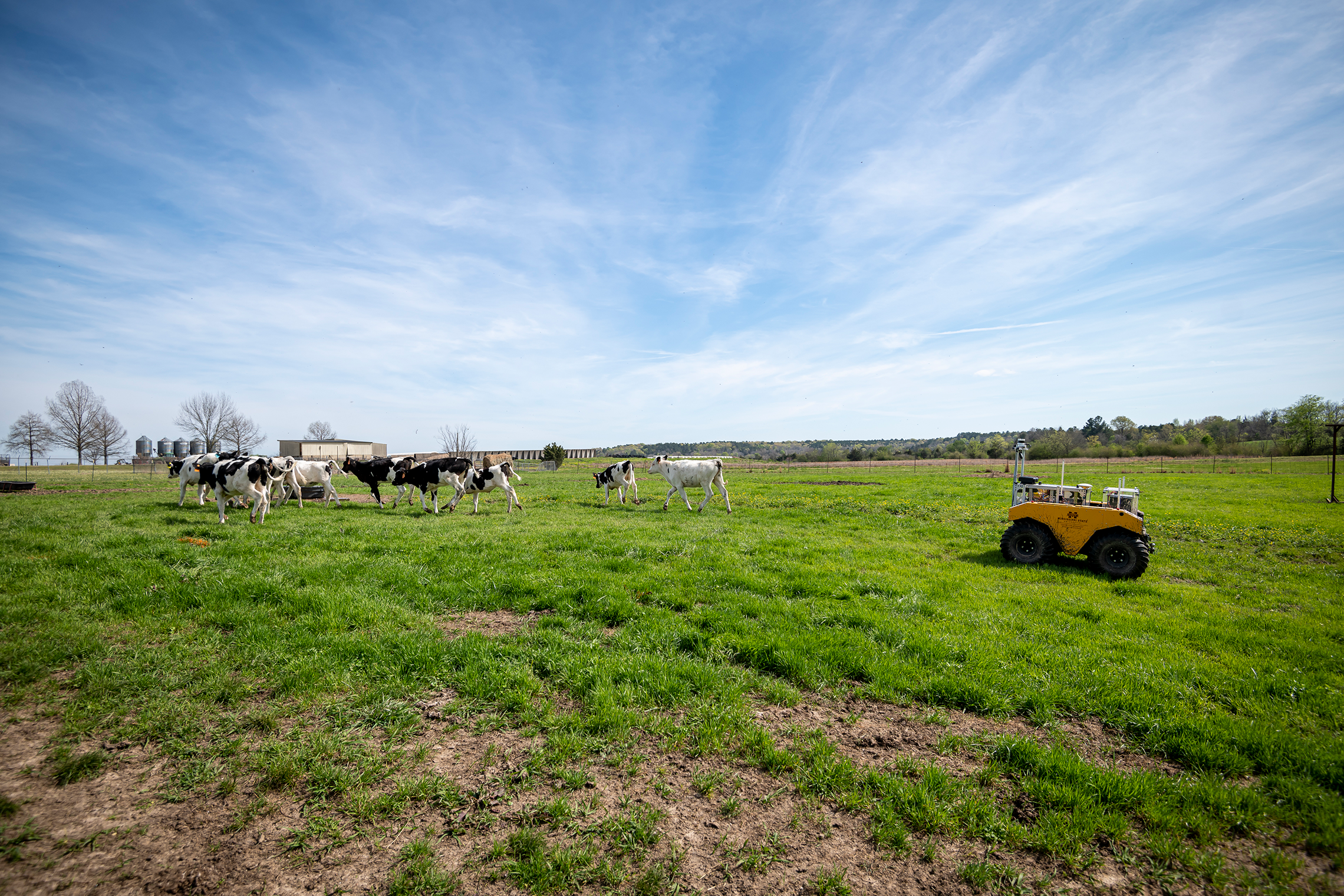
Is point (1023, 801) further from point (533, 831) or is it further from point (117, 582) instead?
point (117, 582)

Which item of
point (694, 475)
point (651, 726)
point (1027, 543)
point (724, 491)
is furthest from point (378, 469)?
point (1027, 543)

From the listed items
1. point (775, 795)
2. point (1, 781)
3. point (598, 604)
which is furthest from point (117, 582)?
point (775, 795)

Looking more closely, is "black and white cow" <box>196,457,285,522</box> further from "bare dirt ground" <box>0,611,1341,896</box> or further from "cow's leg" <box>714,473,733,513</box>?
"cow's leg" <box>714,473,733,513</box>

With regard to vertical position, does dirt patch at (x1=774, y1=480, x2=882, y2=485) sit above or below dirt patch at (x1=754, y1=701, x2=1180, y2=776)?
above

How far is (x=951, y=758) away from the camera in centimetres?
437

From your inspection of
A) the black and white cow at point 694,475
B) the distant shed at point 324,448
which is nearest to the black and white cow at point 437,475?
the black and white cow at point 694,475

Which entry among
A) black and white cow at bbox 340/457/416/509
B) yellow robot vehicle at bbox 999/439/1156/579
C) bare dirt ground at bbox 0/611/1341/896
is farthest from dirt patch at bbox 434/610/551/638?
black and white cow at bbox 340/457/416/509

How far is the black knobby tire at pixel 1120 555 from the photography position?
9508mm

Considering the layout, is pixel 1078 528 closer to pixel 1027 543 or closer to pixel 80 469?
pixel 1027 543

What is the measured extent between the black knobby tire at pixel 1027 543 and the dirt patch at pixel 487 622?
954 cm

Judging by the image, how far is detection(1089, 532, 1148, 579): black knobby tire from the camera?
9.51 metres

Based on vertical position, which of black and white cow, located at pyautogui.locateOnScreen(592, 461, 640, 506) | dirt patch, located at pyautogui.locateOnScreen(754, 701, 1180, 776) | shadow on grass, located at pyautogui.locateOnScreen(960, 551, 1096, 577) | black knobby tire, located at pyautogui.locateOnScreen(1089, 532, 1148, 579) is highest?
black and white cow, located at pyautogui.locateOnScreen(592, 461, 640, 506)

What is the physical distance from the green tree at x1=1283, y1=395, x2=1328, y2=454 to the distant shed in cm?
10194

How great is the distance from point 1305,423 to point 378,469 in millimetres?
81589
